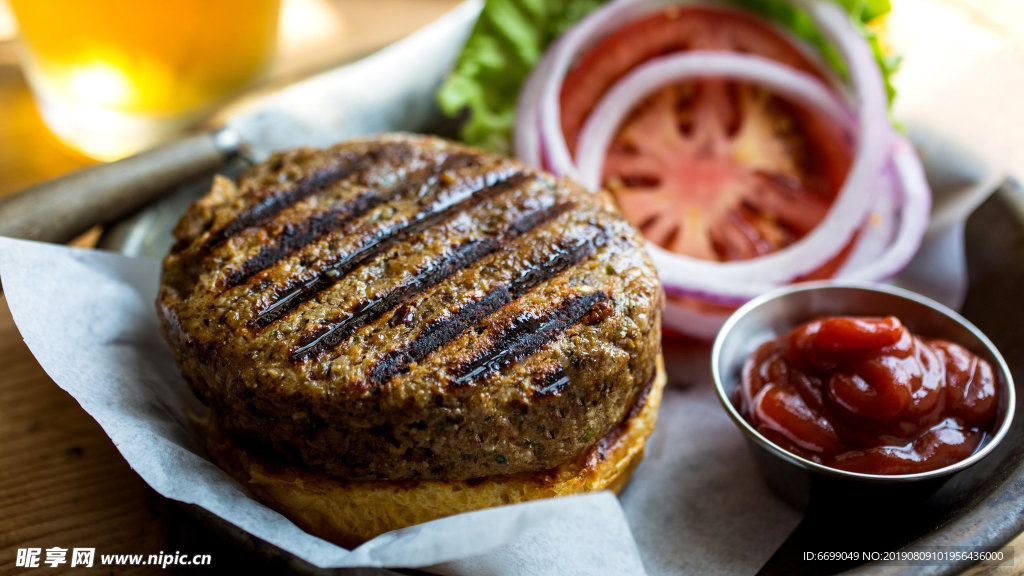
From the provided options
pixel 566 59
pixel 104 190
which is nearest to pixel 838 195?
pixel 566 59

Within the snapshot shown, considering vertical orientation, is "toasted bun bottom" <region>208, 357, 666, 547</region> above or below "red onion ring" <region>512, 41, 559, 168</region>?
below

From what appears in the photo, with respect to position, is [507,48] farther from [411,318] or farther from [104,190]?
[411,318]

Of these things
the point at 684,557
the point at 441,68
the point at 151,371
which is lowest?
the point at 684,557

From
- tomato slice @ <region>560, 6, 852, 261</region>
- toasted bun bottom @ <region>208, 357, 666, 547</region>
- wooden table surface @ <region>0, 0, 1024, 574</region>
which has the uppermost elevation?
tomato slice @ <region>560, 6, 852, 261</region>

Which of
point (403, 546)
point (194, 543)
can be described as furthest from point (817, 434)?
point (194, 543)

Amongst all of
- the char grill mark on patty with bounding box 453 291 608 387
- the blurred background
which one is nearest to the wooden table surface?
the char grill mark on patty with bounding box 453 291 608 387

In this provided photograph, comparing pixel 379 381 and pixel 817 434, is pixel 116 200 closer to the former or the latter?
pixel 379 381

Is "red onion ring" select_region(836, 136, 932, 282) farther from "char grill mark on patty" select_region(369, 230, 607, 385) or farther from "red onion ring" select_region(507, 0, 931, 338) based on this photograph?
"char grill mark on patty" select_region(369, 230, 607, 385)
